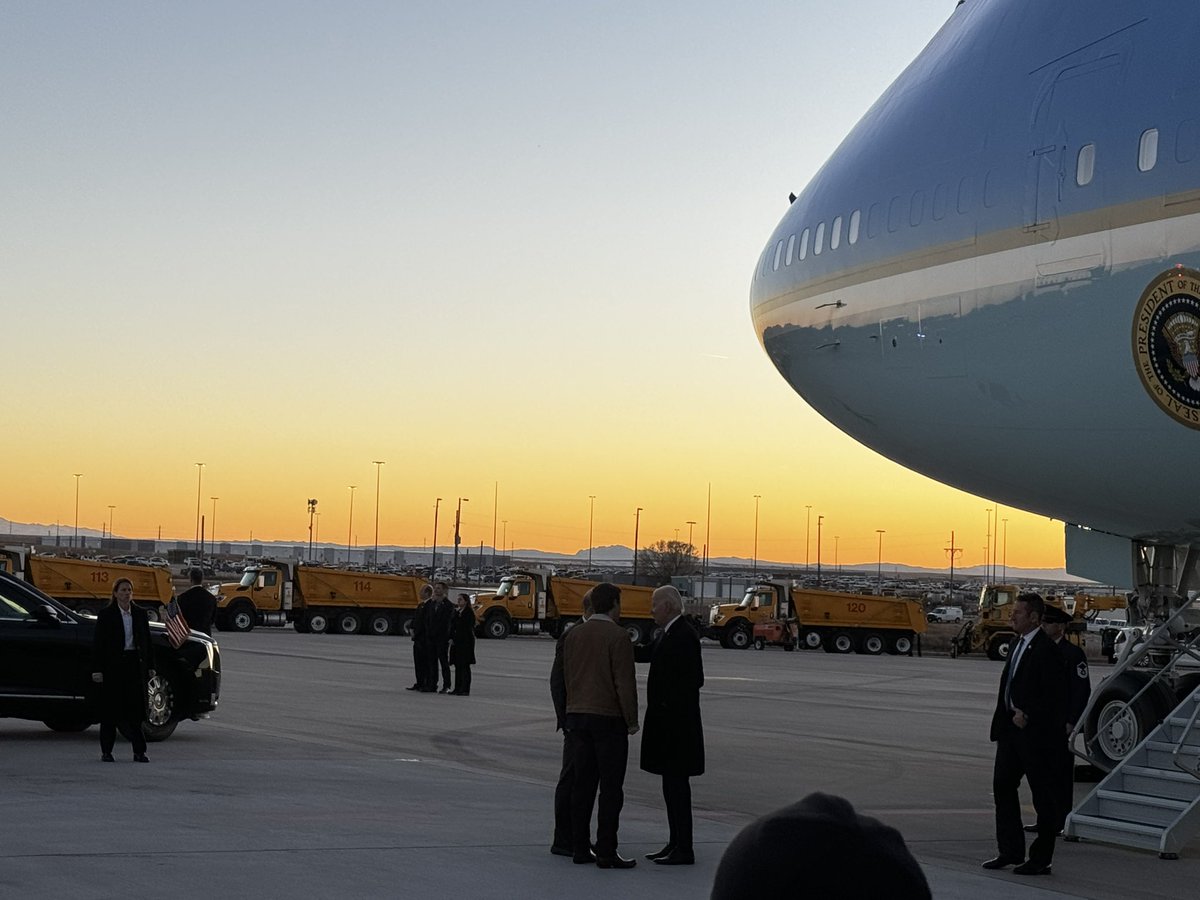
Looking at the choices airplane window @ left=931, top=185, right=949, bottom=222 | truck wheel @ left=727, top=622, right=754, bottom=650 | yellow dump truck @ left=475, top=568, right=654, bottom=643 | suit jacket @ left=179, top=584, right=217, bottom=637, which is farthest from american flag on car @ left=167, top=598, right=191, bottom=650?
truck wheel @ left=727, top=622, right=754, bottom=650

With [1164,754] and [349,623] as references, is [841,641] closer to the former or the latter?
[349,623]

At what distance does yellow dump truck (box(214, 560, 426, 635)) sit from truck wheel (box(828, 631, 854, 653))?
13.5 metres

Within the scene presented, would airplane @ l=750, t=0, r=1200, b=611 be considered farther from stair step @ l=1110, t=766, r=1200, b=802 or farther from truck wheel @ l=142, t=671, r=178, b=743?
truck wheel @ l=142, t=671, r=178, b=743

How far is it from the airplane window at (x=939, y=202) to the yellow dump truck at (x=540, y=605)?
40842 millimetres

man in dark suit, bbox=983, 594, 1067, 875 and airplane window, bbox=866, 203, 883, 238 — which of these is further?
airplane window, bbox=866, 203, 883, 238

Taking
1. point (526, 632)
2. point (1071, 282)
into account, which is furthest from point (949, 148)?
point (526, 632)

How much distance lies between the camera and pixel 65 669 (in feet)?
51.1

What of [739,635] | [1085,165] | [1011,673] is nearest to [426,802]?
[1011,673]

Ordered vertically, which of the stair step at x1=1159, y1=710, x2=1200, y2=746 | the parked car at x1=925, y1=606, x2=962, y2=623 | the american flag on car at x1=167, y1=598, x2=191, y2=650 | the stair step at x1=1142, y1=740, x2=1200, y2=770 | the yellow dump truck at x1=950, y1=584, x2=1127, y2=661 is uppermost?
the american flag on car at x1=167, y1=598, x2=191, y2=650

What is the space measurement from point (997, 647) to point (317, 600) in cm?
2132

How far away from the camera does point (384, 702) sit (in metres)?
21.9

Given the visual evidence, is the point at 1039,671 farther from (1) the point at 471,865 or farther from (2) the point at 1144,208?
(1) the point at 471,865

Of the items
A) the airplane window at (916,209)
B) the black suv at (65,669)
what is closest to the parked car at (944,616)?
the black suv at (65,669)

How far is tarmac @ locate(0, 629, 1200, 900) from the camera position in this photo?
8883 millimetres
